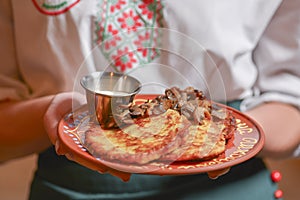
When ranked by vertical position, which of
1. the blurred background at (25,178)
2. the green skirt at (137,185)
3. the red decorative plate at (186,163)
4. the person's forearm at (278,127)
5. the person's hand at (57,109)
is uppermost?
the red decorative plate at (186,163)

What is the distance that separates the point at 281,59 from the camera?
91 cm


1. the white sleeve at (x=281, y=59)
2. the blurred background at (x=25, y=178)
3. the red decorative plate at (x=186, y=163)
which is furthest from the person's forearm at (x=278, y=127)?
the blurred background at (x=25, y=178)

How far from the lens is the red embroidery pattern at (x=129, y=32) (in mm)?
809

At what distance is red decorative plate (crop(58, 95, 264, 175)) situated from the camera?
548mm

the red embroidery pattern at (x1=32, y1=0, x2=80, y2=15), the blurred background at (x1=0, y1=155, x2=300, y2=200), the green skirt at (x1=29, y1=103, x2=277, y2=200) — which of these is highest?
the red embroidery pattern at (x1=32, y1=0, x2=80, y2=15)

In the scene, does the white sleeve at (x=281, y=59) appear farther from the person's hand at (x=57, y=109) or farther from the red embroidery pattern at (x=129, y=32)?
the person's hand at (x=57, y=109)

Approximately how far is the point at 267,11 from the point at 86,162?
468 millimetres

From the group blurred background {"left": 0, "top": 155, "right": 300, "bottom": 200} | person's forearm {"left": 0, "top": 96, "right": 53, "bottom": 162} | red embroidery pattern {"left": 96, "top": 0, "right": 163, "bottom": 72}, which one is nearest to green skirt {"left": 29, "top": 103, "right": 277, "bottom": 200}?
person's forearm {"left": 0, "top": 96, "right": 53, "bottom": 162}

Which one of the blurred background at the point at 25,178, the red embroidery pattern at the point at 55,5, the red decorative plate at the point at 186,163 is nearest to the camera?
the red decorative plate at the point at 186,163

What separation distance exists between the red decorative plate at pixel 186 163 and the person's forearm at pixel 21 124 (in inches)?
7.8

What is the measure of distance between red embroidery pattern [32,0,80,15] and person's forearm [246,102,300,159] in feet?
1.18

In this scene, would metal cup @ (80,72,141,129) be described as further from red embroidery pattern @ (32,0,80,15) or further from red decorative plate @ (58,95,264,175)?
red embroidery pattern @ (32,0,80,15)

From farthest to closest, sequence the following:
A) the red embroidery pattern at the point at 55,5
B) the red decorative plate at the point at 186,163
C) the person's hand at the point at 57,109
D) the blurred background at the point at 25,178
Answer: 1. the blurred background at the point at 25,178
2. the red embroidery pattern at the point at 55,5
3. the person's hand at the point at 57,109
4. the red decorative plate at the point at 186,163

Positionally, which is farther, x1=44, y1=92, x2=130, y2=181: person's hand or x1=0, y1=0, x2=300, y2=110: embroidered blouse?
x1=0, y1=0, x2=300, y2=110: embroidered blouse
